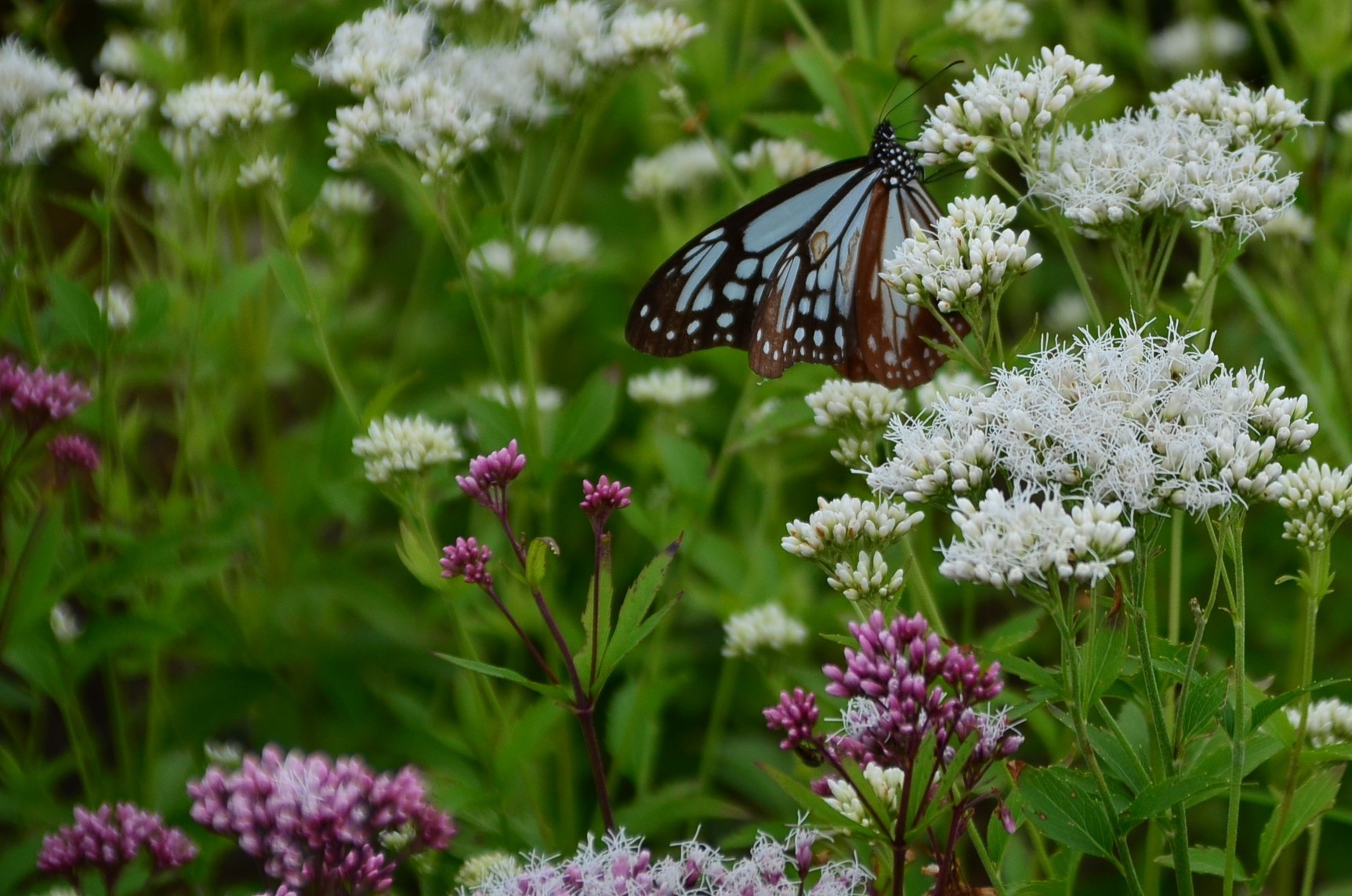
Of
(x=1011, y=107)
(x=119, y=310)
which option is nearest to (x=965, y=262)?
(x=1011, y=107)

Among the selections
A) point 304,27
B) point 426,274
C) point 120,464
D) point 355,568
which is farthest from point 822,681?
point 304,27

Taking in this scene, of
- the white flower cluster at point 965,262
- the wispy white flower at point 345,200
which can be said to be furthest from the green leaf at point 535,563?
the wispy white flower at point 345,200

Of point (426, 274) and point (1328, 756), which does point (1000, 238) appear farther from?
point (426, 274)

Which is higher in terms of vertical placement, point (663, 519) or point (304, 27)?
point (304, 27)

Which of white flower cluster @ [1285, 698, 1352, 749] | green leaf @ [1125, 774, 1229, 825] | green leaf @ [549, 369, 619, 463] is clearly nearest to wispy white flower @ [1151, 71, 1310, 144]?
white flower cluster @ [1285, 698, 1352, 749]

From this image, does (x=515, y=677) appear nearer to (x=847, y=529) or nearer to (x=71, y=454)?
(x=847, y=529)

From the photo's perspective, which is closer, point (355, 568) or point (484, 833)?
point (484, 833)

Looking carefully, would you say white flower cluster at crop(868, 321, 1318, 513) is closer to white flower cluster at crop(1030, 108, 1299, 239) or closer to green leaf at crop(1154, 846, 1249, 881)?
white flower cluster at crop(1030, 108, 1299, 239)
